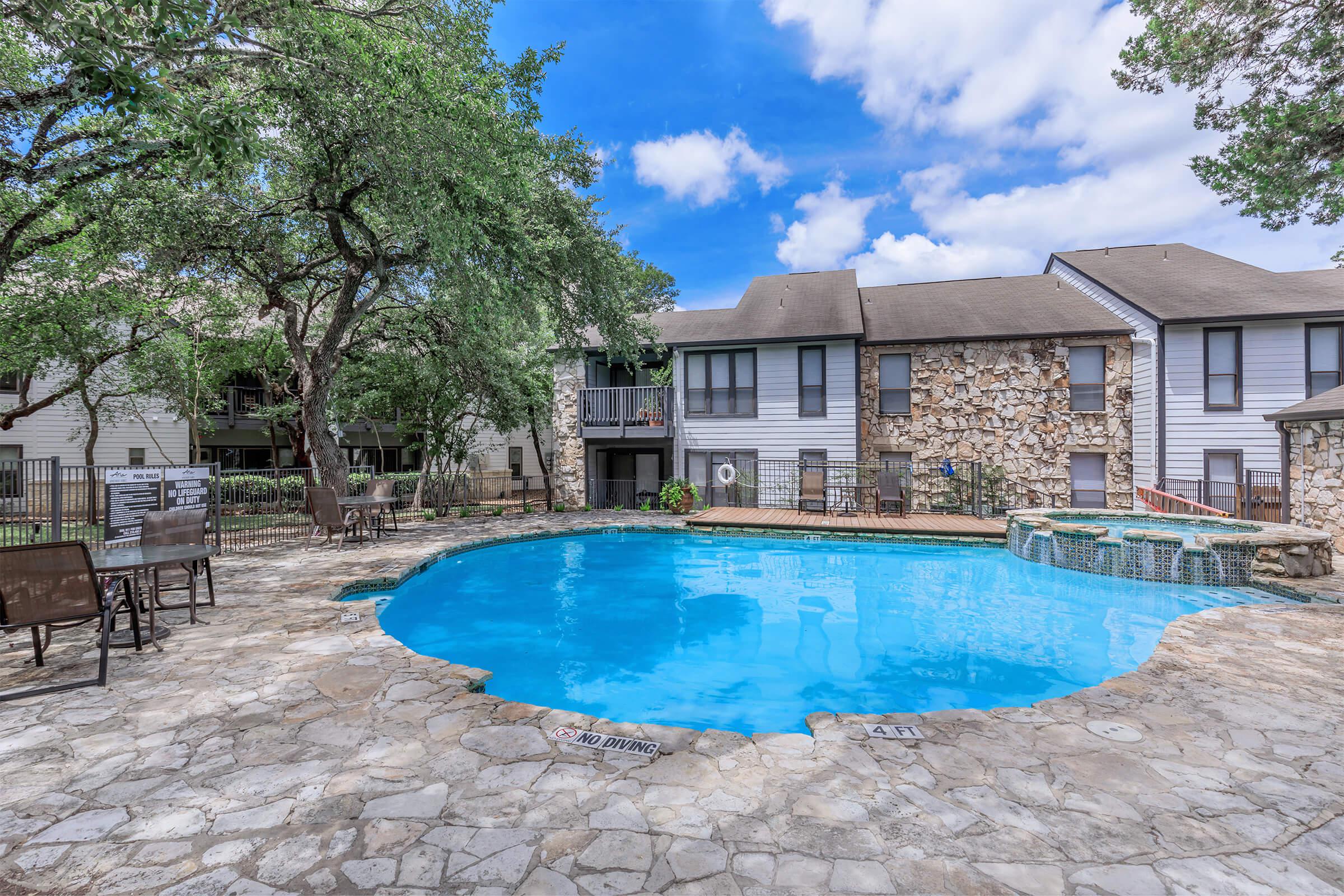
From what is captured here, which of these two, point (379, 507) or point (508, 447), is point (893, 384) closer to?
point (379, 507)

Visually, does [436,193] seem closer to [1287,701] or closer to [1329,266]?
[1287,701]

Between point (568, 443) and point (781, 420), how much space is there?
6989 millimetres

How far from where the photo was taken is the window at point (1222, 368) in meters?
13.4

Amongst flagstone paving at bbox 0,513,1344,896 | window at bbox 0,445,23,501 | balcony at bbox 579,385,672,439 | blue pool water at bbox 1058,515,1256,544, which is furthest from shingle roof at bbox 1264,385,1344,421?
window at bbox 0,445,23,501

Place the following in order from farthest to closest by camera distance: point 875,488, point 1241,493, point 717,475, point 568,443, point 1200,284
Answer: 1. point 568,443
2. point 717,475
3. point 875,488
4. point 1200,284
5. point 1241,493

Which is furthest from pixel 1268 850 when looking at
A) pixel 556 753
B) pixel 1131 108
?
pixel 1131 108

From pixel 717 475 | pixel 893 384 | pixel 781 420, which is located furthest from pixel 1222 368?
pixel 717 475

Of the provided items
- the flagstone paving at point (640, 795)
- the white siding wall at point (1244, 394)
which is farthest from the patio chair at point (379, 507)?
the white siding wall at point (1244, 394)

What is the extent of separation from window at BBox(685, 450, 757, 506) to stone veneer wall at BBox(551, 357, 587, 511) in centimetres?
373

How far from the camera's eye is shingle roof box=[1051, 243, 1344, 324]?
13.3 metres

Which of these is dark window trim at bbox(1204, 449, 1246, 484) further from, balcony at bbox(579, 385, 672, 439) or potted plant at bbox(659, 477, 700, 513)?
balcony at bbox(579, 385, 672, 439)

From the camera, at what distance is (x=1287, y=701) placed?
373 cm

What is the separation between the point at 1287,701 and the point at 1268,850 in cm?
224

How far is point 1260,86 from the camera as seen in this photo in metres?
Result: 8.39
